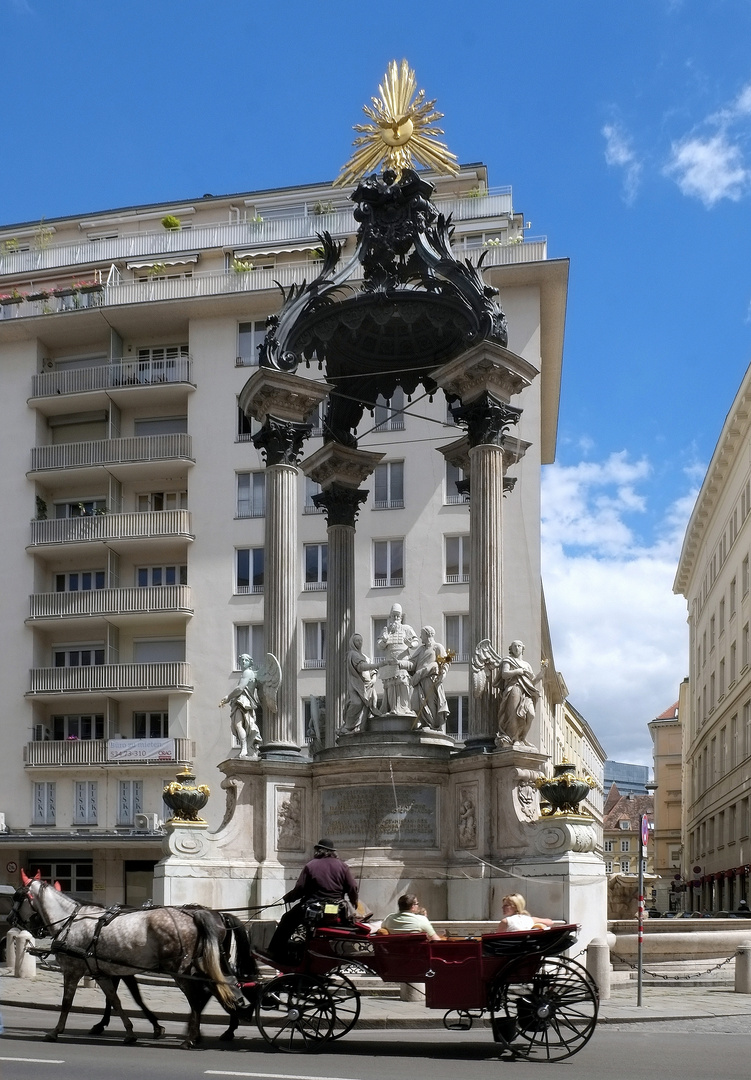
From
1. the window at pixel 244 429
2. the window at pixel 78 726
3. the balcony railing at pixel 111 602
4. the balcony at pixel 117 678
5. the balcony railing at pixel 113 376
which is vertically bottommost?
the window at pixel 78 726

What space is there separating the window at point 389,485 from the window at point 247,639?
6.02m

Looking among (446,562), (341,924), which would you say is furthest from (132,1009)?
(446,562)

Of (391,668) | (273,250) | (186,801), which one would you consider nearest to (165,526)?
(273,250)

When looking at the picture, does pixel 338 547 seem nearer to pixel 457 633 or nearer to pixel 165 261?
pixel 457 633

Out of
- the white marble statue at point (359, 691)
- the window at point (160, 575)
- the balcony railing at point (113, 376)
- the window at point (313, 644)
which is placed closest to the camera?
the white marble statue at point (359, 691)

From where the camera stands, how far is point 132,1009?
18484 mm

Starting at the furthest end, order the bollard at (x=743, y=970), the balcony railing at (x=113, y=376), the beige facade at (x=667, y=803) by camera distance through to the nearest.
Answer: the beige facade at (x=667, y=803)
the balcony railing at (x=113, y=376)
the bollard at (x=743, y=970)

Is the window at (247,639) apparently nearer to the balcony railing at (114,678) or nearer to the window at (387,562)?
the balcony railing at (114,678)

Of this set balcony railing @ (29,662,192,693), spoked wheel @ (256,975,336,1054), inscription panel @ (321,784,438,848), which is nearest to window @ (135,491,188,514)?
balcony railing @ (29,662,192,693)

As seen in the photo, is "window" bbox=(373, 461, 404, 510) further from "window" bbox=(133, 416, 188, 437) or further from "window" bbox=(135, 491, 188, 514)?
"window" bbox=(133, 416, 188, 437)

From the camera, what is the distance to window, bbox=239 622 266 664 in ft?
166

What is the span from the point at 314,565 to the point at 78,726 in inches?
428

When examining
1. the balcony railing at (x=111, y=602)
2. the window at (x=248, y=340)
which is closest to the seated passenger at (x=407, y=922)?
the balcony railing at (x=111, y=602)

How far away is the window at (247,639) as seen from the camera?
5059 centimetres
